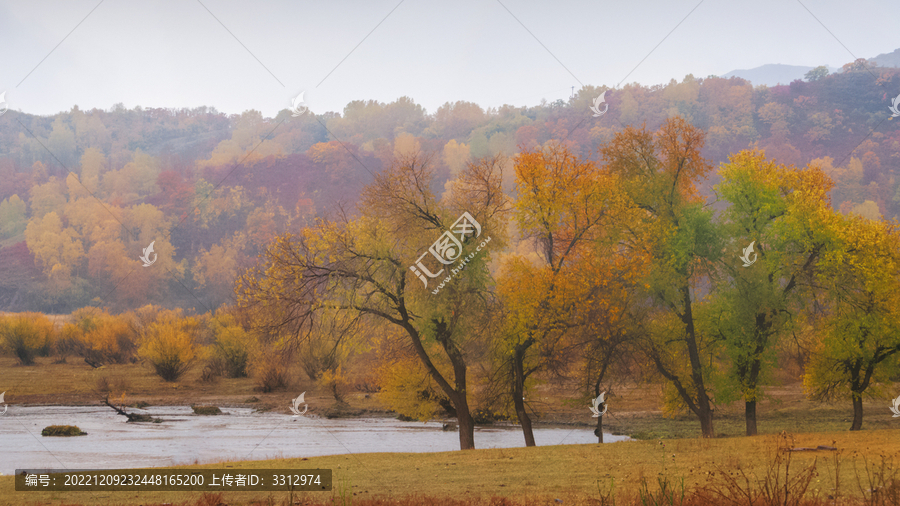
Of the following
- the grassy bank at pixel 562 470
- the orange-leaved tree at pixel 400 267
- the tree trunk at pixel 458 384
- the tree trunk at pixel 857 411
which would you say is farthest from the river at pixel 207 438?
the tree trunk at pixel 857 411

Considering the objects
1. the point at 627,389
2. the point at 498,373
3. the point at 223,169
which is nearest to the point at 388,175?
the point at 498,373

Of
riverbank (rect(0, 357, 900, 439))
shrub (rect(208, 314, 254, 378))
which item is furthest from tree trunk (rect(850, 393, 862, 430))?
shrub (rect(208, 314, 254, 378))

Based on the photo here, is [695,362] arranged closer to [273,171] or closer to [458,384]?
[458,384]

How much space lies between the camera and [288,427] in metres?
39.6

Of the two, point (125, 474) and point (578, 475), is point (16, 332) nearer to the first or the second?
point (125, 474)

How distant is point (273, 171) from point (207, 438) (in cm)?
11607

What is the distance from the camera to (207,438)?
33.7m

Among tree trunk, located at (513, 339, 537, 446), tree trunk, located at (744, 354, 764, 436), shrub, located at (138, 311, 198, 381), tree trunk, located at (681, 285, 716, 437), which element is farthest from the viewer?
shrub, located at (138, 311, 198, 381)

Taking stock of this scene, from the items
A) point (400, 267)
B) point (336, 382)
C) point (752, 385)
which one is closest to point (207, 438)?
point (336, 382)

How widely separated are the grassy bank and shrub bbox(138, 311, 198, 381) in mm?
42167

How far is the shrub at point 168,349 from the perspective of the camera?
55406 millimetres

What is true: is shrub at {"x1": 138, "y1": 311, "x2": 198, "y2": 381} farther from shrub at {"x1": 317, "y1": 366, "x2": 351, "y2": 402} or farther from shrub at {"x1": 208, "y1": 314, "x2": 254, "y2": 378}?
shrub at {"x1": 317, "y1": 366, "x2": 351, "y2": 402}

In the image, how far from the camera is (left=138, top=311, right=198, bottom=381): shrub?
182ft

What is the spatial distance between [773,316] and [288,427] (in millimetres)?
28152
